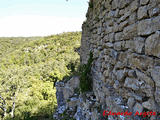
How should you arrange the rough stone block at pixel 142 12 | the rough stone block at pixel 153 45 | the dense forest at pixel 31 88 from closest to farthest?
1. the rough stone block at pixel 153 45
2. the rough stone block at pixel 142 12
3. the dense forest at pixel 31 88

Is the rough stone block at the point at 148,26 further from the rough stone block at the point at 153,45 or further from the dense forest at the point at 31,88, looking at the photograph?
the dense forest at the point at 31,88

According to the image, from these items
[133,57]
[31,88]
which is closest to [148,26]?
[133,57]

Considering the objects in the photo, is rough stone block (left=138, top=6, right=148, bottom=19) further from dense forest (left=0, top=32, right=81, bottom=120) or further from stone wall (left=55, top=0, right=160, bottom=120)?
dense forest (left=0, top=32, right=81, bottom=120)

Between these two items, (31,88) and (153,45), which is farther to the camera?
(31,88)

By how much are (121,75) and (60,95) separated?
15.9 feet

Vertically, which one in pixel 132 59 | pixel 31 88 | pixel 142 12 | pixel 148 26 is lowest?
pixel 31 88

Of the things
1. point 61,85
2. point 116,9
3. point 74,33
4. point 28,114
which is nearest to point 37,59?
point 74,33

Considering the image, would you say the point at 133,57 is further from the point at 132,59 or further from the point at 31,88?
the point at 31,88

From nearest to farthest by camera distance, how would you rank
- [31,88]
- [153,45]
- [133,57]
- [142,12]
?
[153,45] → [142,12] → [133,57] → [31,88]

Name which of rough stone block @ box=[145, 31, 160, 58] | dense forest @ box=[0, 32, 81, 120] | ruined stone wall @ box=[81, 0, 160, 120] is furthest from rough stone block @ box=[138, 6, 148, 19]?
dense forest @ box=[0, 32, 81, 120]

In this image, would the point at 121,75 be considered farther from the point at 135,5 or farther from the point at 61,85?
the point at 61,85

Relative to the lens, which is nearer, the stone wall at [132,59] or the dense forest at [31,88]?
the stone wall at [132,59]

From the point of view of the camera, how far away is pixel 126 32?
1845mm

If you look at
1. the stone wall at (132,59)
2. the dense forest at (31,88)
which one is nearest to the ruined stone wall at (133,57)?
the stone wall at (132,59)
